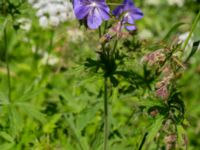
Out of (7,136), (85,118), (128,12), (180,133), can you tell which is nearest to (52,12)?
(85,118)

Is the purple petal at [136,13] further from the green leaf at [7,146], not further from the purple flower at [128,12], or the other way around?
the green leaf at [7,146]

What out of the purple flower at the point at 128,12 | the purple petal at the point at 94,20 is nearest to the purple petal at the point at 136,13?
the purple flower at the point at 128,12

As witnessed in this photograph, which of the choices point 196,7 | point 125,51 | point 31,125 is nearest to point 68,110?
point 31,125

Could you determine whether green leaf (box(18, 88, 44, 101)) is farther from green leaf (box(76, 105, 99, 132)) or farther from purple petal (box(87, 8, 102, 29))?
purple petal (box(87, 8, 102, 29))

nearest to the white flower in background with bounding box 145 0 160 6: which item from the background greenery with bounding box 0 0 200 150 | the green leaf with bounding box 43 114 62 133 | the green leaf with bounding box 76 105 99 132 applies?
the background greenery with bounding box 0 0 200 150

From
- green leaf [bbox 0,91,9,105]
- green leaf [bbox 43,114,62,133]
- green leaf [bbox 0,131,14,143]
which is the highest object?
green leaf [bbox 0,91,9,105]

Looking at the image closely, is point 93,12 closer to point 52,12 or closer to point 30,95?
point 30,95
